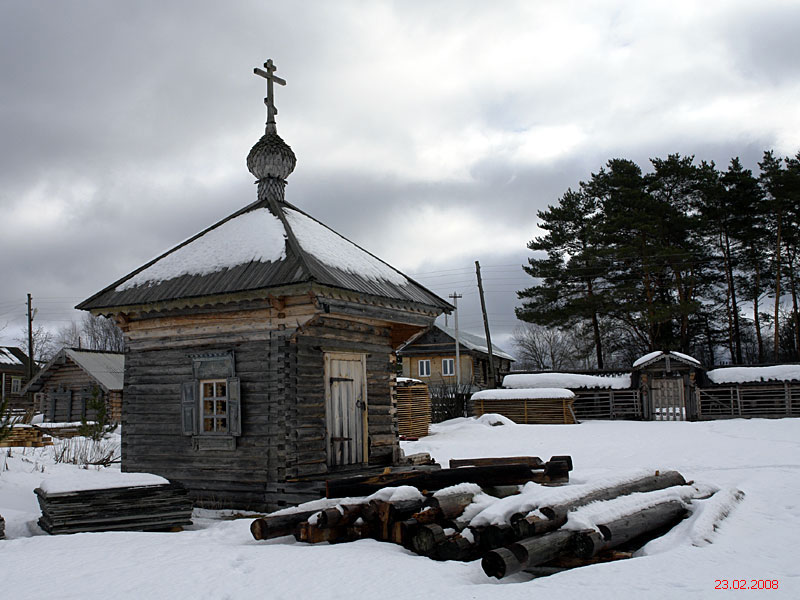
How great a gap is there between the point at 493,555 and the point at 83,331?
237ft

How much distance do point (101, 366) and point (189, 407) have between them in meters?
24.2

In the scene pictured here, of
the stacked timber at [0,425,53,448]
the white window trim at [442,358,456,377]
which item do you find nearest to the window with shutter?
the stacked timber at [0,425,53,448]

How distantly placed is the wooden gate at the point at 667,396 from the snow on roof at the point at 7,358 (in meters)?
43.9

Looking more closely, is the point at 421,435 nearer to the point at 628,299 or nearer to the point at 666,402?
the point at 666,402

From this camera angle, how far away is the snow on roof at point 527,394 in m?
28.7

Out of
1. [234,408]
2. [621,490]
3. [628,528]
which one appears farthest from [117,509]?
[621,490]

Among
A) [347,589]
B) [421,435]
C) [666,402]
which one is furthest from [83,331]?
[347,589]

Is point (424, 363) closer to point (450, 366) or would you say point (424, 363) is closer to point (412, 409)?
point (450, 366)

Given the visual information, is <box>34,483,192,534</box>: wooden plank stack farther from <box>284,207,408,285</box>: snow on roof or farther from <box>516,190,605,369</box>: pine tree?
<box>516,190,605,369</box>: pine tree

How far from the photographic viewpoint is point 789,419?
84.6 ft

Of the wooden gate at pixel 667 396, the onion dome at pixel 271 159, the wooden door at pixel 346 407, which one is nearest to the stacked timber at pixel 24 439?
the onion dome at pixel 271 159

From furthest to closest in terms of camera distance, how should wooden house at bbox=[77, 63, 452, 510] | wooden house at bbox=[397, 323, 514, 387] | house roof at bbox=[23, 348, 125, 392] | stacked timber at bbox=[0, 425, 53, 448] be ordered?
wooden house at bbox=[397, 323, 514, 387], house roof at bbox=[23, 348, 125, 392], stacked timber at bbox=[0, 425, 53, 448], wooden house at bbox=[77, 63, 452, 510]

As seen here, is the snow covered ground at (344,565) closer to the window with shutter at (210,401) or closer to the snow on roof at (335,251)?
the window with shutter at (210,401)

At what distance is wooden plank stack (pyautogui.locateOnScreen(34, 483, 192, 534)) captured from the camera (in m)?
7.99
